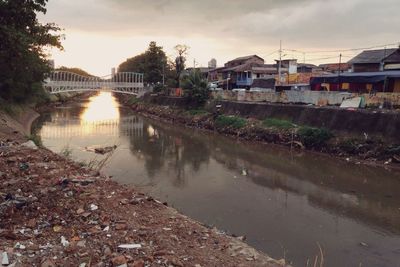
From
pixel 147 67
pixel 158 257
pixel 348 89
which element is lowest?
pixel 158 257

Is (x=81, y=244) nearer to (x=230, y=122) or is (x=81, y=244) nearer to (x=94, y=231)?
(x=94, y=231)

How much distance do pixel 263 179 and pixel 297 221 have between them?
20.1 ft

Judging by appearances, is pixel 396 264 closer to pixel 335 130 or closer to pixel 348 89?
pixel 335 130

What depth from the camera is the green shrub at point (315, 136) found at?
25391mm

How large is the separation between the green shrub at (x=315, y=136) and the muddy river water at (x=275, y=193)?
1.25m

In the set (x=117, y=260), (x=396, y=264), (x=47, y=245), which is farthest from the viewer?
(x=396, y=264)

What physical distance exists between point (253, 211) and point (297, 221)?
1.59 meters

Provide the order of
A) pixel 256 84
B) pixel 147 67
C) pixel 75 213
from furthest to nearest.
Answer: pixel 147 67 → pixel 256 84 → pixel 75 213

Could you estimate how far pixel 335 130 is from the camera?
1022 inches

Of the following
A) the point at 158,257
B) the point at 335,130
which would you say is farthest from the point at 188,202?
the point at 335,130

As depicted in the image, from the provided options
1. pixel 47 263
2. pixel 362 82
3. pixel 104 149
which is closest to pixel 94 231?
pixel 47 263

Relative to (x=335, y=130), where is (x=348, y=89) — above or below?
above

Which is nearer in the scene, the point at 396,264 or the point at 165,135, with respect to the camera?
the point at 396,264

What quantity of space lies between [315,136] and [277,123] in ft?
16.3
